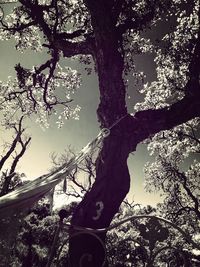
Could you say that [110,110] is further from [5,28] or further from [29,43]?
[29,43]

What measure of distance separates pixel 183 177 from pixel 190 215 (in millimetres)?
3617

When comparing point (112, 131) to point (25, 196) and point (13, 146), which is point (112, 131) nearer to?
point (25, 196)

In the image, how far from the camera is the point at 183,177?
21812 mm

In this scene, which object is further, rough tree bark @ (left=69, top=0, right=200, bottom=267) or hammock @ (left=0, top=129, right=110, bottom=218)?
rough tree bark @ (left=69, top=0, right=200, bottom=267)

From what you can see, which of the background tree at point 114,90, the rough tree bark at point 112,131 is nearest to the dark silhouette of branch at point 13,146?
the background tree at point 114,90

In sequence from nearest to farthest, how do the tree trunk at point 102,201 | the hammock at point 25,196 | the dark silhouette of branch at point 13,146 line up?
the hammock at point 25,196 → the tree trunk at point 102,201 → the dark silhouette of branch at point 13,146

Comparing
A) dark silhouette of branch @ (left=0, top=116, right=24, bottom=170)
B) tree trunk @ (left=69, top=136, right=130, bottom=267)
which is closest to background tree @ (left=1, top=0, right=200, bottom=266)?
tree trunk @ (left=69, top=136, right=130, bottom=267)

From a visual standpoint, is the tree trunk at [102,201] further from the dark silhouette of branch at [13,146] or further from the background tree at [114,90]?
the dark silhouette of branch at [13,146]

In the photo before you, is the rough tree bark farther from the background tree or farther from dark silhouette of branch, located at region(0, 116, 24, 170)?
dark silhouette of branch, located at region(0, 116, 24, 170)

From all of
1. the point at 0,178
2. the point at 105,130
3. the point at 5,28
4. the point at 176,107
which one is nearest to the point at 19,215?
the point at 105,130

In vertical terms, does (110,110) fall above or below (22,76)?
below

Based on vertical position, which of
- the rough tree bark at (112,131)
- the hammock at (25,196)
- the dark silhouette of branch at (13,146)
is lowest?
the hammock at (25,196)

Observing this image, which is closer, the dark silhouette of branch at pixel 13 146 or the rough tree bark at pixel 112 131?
the rough tree bark at pixel 112 131

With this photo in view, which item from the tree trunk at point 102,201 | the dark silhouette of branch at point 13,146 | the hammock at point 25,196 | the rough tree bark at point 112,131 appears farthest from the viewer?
the dark silhouette of branch at point 13,146
